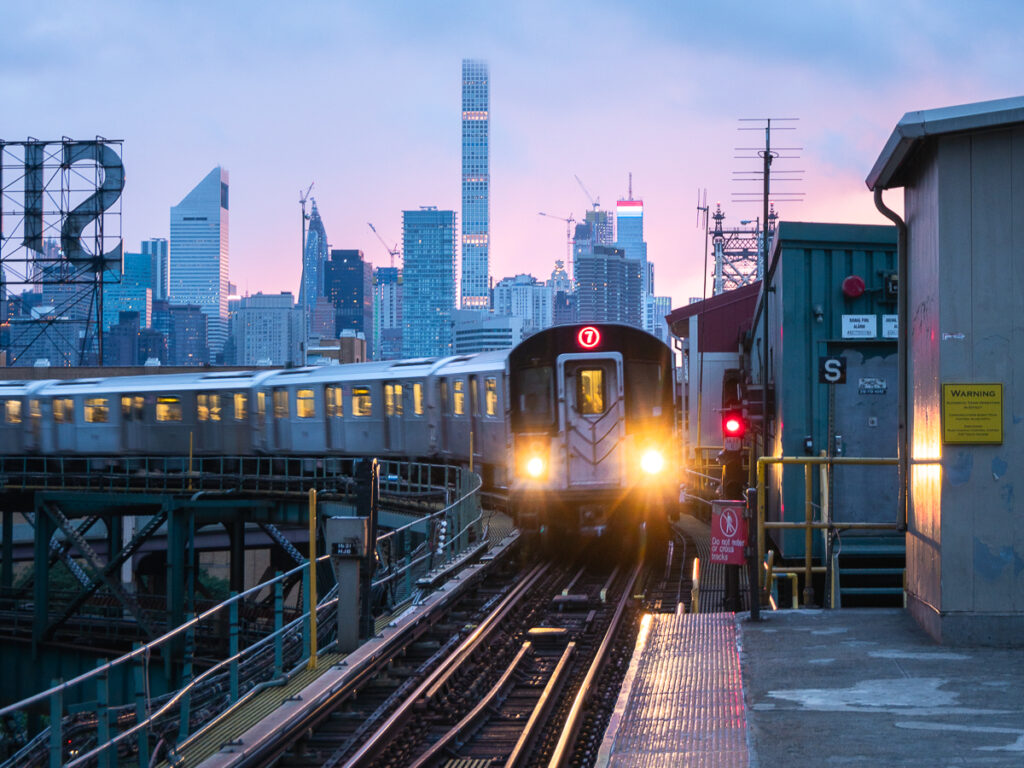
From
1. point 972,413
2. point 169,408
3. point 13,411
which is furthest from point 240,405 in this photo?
point 972,413

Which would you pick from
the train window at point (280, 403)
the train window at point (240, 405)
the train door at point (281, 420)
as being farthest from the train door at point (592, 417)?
the train window at point (240, 405)

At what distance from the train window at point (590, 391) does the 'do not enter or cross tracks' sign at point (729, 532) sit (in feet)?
23.7

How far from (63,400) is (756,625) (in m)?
31.4

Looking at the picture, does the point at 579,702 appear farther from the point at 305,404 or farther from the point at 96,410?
the point at 96,410

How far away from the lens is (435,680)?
10.1 meters

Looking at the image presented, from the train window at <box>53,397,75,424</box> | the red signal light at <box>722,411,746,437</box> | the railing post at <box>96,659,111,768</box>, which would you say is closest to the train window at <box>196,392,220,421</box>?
the train window at <box>53,397,75,424</box>

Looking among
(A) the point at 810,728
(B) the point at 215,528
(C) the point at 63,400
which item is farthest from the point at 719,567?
(B) the point at 215,528

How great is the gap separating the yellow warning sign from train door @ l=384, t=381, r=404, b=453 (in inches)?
803

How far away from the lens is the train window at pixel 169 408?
112 ft

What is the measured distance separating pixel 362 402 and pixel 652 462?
13.3m

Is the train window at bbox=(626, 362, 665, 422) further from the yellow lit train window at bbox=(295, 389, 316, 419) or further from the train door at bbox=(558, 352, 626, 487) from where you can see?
the yellow lit train window at bbox=(295, 389, 316, 419)

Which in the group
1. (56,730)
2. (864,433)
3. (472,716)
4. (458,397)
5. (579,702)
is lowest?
(472,716)

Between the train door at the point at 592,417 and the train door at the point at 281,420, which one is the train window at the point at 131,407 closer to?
the train door at the point at 281,420

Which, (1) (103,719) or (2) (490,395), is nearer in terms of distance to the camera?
(1) (103,719)
